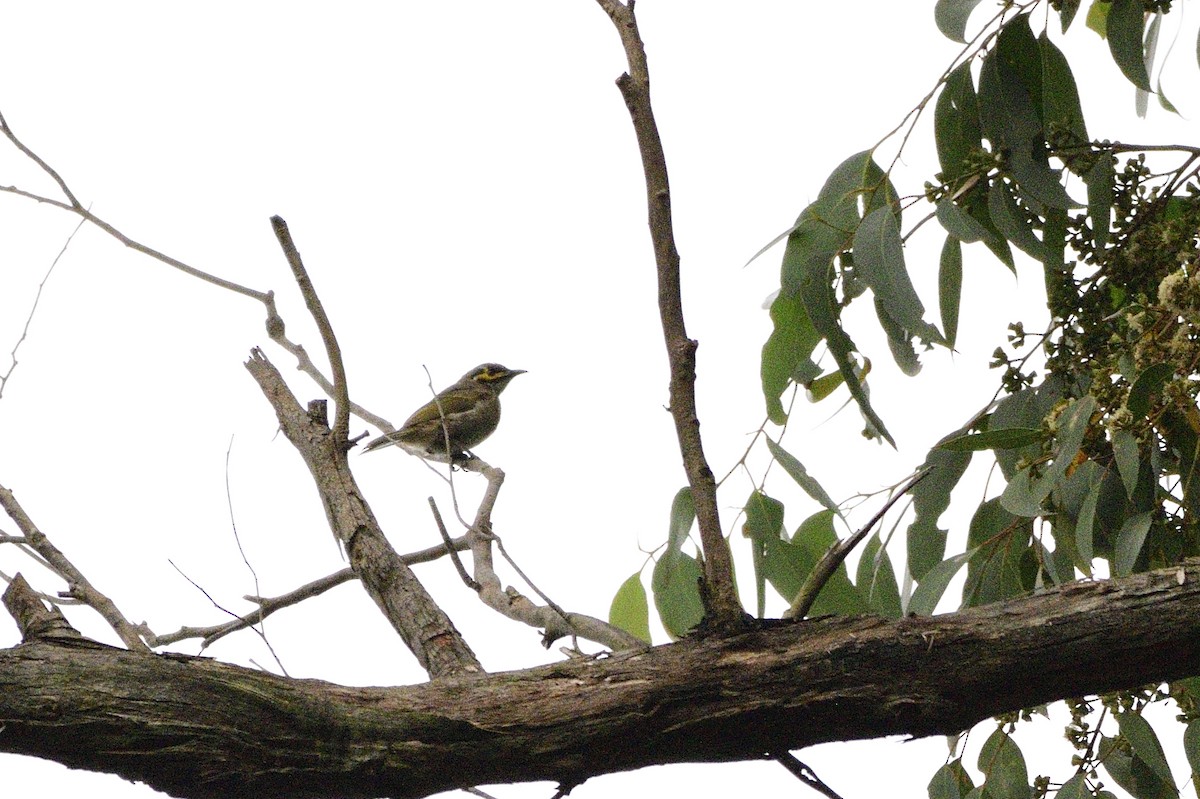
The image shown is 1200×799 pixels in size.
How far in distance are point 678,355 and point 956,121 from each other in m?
1.75

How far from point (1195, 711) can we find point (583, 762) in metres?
1.47

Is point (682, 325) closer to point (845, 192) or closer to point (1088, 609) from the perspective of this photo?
point (1088, 609)

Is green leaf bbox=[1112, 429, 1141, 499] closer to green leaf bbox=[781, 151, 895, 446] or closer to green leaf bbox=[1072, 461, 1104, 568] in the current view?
green leaf bbox=[1072, 461, 1104, 568]

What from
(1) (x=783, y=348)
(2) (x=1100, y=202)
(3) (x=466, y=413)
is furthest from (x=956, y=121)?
(3) (x=466, y=413)

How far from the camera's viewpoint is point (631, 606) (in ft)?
11.3

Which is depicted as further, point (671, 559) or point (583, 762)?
point (671, 559)

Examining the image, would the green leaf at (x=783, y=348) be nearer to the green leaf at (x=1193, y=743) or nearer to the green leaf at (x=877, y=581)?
the green leaf at (x=877, y=581)

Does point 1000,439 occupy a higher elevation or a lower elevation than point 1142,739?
higher

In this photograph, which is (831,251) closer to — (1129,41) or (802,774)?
(1129,41)

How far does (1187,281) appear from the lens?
235cm

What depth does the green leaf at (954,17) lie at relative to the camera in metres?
3.14

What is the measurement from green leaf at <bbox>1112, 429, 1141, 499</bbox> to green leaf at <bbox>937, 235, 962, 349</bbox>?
0.82 m

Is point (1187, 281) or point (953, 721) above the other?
point (1187, 281)

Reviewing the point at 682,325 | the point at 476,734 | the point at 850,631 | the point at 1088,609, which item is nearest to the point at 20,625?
the point at 476,734
